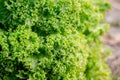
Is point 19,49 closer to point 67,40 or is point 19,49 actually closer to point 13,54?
point 13,54

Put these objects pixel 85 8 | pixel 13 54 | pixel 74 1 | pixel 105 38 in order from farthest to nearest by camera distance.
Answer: pixel 105 38, pixel 85 8, pixel 74 1, pixel 13 54

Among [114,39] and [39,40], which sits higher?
[39,40]

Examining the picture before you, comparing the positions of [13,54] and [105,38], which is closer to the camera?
[13,54]

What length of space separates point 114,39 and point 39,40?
3258 mm

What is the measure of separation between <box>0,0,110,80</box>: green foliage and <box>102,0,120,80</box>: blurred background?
1.71 metres

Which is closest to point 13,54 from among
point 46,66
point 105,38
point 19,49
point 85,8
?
point 19,49

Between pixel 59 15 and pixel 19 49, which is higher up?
pixel 59 15

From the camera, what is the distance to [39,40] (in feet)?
13.0

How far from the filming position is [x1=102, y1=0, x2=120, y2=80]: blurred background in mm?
5855

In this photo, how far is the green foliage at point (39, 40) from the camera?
12.7 feet

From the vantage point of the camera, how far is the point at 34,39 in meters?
3.95

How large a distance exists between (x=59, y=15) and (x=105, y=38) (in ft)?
10.2

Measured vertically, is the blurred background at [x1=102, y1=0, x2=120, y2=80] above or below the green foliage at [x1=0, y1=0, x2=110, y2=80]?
below

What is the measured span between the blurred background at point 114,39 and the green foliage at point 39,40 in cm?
171
